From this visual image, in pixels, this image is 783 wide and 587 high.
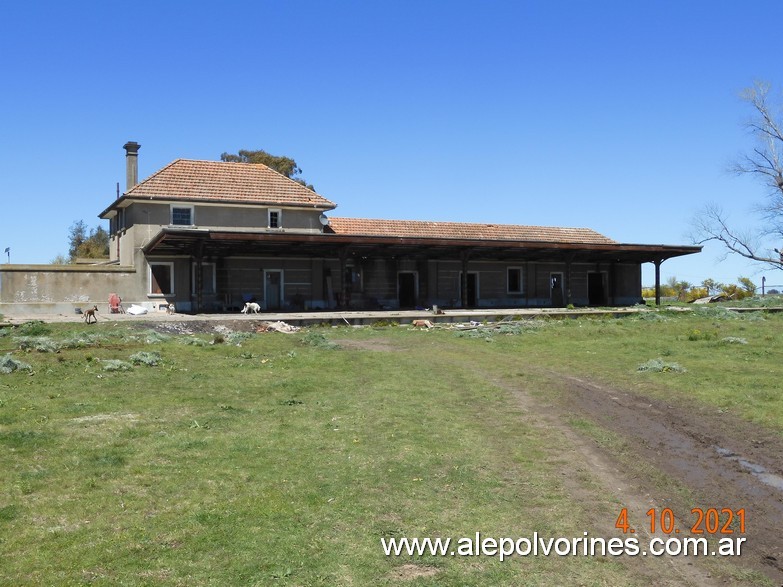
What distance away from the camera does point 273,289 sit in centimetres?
3350

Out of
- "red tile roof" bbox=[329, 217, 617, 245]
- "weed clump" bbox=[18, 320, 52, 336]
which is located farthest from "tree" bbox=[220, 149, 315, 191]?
"weed clump" bbox=[18, 320, 52, 336]

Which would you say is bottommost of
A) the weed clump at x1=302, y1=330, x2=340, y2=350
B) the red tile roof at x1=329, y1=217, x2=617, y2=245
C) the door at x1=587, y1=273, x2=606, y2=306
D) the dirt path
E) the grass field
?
the dirt path

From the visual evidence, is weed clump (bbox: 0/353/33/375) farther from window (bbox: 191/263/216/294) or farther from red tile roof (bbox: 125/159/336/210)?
red tile roof (bbox: 125/159/336/210)

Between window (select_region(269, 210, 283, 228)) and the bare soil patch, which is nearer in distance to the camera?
the bare soil patch

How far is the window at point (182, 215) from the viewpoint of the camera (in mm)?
32812

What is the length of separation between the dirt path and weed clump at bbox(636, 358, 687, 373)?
2.60 meters

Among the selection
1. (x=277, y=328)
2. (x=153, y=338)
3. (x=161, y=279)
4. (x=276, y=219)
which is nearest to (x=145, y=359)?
(x=153, y=338)

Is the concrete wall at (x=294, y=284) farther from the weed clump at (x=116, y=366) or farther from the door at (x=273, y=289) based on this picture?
the weed clump at (x=116, y=366)

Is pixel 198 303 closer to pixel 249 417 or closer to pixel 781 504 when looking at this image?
pixel 249 417

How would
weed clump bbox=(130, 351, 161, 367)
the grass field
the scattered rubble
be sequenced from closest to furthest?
the grass field
weed clump bbox=(130, 351, 161, 367)
the scattered rubble

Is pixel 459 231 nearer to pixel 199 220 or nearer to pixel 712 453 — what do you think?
pixel 199 220

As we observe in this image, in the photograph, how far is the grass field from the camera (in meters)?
4.91

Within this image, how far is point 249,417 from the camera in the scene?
9297 mm

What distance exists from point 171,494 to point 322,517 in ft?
4.81
